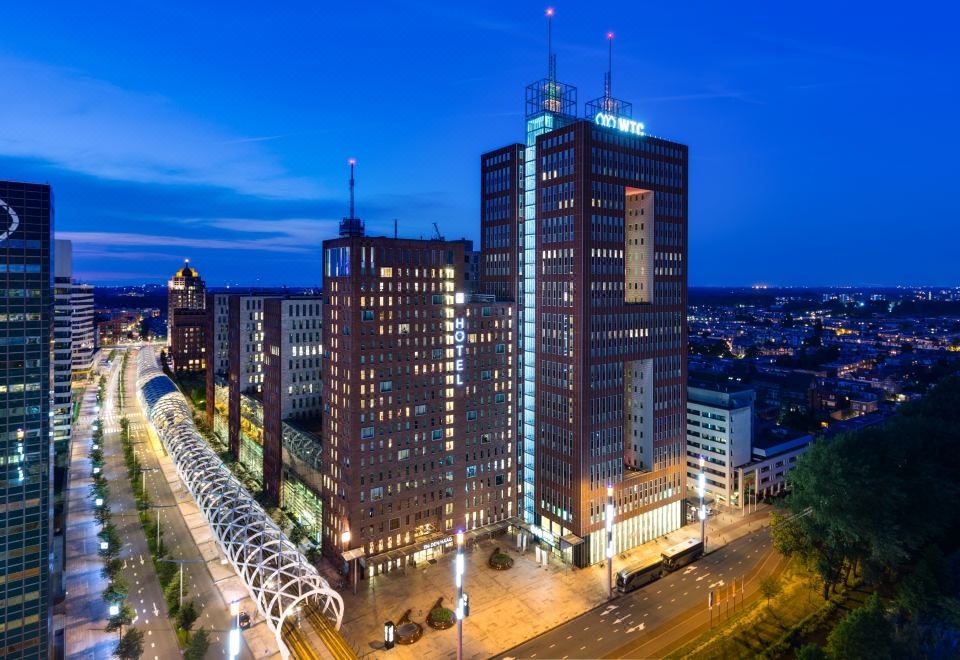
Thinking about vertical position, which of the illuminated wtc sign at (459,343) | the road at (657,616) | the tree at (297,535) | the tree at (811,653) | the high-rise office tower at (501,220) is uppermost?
the high-rise office tower at (501,220)

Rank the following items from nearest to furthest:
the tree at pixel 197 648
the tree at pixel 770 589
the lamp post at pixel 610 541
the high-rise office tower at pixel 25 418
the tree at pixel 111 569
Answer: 1. the high-rise office tower at pixel 25 418
2. the tree at pixel 197 648
3. the tree at pixel 770 589
4. the lamp post at pixel 610 541
5. the tree at pixel 111 569

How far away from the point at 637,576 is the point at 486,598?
28.0 metres

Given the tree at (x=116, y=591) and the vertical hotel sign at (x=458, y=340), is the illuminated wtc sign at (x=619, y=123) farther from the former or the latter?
the tree at (x=116, y=591)

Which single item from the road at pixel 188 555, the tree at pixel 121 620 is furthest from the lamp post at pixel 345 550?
the tree at pixel 121 620

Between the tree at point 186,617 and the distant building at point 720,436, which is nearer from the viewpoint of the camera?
the tree at point 186,617

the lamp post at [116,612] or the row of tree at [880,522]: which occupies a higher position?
the row of tree at [880,522]

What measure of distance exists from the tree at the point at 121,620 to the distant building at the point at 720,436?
120 metres


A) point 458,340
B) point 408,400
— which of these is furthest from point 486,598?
point 458,340

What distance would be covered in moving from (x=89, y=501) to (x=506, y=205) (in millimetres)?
126612

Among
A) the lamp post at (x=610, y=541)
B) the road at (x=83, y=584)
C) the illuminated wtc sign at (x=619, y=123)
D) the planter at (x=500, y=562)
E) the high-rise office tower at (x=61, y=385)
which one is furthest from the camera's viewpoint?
the high-rise office tower at (x=61, y=385)

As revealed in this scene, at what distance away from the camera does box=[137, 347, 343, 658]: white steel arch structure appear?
86.4 metres

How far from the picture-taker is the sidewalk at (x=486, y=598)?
286 ft

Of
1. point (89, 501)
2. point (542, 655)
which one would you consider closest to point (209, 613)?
point (542, 655)

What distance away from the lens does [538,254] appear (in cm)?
12144
